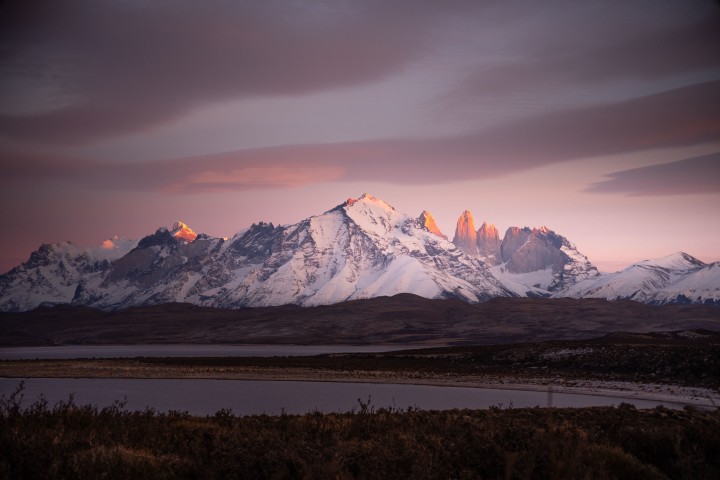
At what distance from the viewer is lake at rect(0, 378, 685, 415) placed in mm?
38969

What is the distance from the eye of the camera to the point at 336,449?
15172mm

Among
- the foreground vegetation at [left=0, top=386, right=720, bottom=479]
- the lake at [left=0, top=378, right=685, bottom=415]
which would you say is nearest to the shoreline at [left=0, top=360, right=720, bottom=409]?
the lake at [left=0, top=378, right=685, bottom=415]

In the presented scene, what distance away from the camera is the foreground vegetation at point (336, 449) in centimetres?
1245

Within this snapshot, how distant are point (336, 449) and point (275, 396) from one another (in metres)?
32.6

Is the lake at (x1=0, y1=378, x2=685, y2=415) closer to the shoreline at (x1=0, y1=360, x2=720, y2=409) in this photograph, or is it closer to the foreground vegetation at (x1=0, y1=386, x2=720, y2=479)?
the shoreline at (x1=0, y1=360, x2=720, y2=409)

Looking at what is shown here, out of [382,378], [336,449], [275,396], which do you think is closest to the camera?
→ [336,449]

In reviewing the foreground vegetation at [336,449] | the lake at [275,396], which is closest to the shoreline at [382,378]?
the lake at [275,396]

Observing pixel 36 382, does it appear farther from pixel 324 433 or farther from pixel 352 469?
pixel 352 469

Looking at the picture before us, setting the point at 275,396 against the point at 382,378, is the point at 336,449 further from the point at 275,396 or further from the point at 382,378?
the point at 382,378

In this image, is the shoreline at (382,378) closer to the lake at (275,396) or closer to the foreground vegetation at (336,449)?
the lake at (275,396)

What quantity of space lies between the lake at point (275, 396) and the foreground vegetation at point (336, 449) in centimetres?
1453

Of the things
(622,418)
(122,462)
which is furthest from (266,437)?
(622,418)

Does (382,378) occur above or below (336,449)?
below

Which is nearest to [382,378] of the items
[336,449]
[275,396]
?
[275,396]
